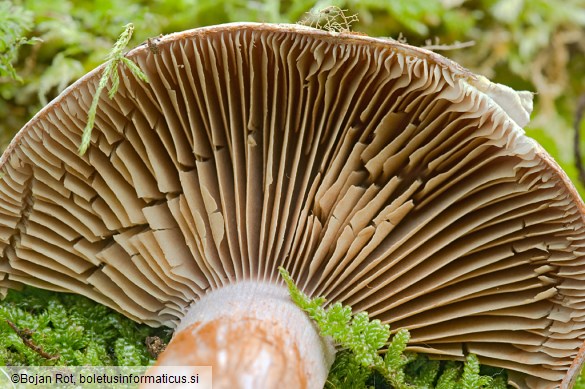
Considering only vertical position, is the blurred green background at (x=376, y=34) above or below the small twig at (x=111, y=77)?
above

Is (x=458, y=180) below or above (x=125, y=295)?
above

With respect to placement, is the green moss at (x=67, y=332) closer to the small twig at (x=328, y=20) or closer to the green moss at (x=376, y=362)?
the green moss at (x=376, y=362)

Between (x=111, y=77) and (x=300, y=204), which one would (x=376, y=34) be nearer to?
(x=300, y=204)

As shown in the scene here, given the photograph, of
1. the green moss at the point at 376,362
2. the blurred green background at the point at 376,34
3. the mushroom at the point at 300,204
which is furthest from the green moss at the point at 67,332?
the blurred green background at the point at 376,34

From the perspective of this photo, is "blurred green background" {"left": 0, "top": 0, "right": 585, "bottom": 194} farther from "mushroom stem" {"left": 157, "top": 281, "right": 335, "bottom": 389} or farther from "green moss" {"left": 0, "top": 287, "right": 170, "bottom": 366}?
"mushroom stem" {"left": 157, "top": 281, "right": 335, "bottom": 389}

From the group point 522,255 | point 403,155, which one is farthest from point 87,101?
point 522,255

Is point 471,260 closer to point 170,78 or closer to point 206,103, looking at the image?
point 206,103

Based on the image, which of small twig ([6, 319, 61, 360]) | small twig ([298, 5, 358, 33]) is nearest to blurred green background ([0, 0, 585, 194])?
small twig ([298, 5, 358, 33])
